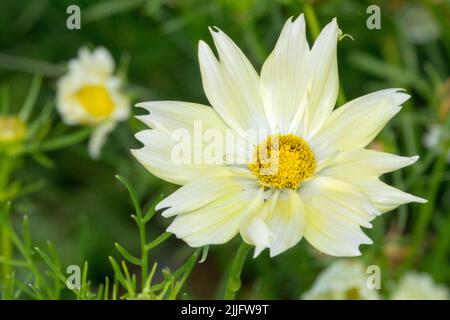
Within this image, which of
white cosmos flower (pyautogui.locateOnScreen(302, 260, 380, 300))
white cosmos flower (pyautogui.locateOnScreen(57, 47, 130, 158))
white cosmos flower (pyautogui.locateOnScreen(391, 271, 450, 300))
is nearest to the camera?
white cosmos flower (pyautogui.locateOnScreen(302, 260, 380, 300))

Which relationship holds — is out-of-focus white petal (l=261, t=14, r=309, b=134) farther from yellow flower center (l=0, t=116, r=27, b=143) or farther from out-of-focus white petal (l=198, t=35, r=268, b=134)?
yellow flower center (l=0, t=116, r=27, b=143)

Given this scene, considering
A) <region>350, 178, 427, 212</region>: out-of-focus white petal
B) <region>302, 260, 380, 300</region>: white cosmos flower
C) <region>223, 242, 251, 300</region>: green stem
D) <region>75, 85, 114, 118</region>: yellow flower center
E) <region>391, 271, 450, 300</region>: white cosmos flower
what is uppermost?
<region>75, 85, 114, 118</region>: yellow flower center

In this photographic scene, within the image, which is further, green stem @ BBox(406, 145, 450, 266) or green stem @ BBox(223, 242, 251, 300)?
green stem @ BBox(406, 145, 450, 266)

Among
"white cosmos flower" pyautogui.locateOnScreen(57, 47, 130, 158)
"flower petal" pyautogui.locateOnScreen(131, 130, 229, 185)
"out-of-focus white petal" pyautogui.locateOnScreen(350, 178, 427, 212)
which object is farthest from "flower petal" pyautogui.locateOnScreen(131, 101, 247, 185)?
"white cosmos flower" pyautogui.locateOnScreen(57, 47, 130, 158)

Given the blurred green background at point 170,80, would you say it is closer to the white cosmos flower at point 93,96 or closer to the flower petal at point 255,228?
the white cosmos flower at point 93,96

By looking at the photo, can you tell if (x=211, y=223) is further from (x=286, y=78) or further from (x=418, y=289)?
(x=418, y=289)

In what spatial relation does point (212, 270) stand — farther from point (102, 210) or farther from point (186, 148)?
point (186, 148)
